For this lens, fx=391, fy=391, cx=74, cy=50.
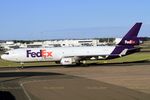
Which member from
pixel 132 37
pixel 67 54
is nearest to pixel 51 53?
pixel 67 54

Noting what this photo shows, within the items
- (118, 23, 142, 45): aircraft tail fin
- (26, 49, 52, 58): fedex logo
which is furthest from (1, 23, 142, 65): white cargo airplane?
(118, 23, 142, 45): aircraft tail fin

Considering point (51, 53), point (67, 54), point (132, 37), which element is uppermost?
point (132, 37)

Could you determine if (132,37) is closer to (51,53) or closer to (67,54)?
(67,54)

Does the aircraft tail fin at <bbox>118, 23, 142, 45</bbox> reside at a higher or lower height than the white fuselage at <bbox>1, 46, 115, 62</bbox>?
higher

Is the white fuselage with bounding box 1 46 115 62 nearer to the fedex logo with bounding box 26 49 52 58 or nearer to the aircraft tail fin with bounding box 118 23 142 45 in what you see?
the fedex logo with bounding box 26 49 52 58

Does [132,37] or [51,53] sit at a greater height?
[132,37]

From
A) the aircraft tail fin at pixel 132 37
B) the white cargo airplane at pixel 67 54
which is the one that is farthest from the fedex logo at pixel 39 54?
the aircraft tail fin at pixel 132 37

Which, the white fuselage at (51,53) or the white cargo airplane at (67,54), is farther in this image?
the white fuselage at (51,53)

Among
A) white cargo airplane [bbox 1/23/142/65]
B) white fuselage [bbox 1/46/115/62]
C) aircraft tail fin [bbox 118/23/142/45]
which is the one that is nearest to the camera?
white cargo airplane [bbox 1/23/142/65]

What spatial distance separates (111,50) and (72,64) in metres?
6.28

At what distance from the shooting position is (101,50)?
5928 centimetres

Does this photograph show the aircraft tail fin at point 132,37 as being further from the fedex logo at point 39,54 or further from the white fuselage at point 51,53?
the fedex logo at point 39,54

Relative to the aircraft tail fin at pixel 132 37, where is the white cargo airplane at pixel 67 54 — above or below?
below

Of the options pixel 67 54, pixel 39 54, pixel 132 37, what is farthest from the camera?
pixel 132 37
